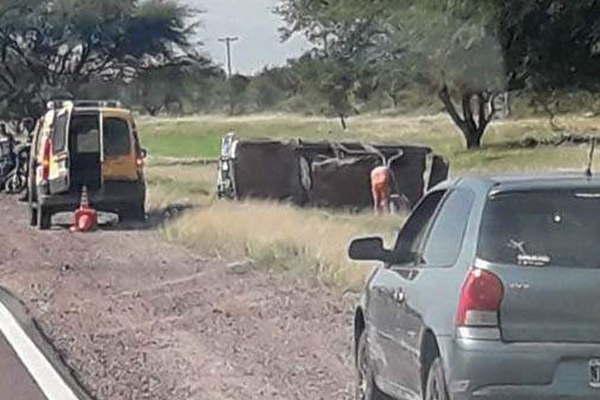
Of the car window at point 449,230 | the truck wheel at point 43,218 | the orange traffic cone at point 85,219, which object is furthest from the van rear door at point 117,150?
the car window at point 449,230

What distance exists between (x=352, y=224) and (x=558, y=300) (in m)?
21.3

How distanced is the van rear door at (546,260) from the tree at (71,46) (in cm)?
5901

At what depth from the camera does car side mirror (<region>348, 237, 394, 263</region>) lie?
10.4 meters

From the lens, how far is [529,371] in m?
8.38

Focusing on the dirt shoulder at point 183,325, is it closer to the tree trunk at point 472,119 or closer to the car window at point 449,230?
the car window at point 449,230

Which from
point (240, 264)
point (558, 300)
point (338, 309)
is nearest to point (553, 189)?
point (558, 300)

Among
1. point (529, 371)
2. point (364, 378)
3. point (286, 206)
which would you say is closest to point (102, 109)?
point (286, 206)

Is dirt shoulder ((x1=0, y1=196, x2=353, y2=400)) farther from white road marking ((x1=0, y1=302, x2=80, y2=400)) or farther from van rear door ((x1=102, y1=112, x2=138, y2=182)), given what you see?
van rear door ((x1=102, y1=112, x2=138, y2=182))

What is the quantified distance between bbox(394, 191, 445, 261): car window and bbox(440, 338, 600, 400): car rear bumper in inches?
66.5

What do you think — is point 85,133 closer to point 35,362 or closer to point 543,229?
point 35,362

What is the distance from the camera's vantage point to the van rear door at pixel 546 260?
27.7 feet

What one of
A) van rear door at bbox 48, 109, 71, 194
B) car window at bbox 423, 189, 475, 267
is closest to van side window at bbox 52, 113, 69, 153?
van rear door at bbox 48, 109, 71, 194

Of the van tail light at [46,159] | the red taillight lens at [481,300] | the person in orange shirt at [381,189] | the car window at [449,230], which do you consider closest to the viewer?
the red taillight lens at [481,300]

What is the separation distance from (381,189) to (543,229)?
82.9 ft
